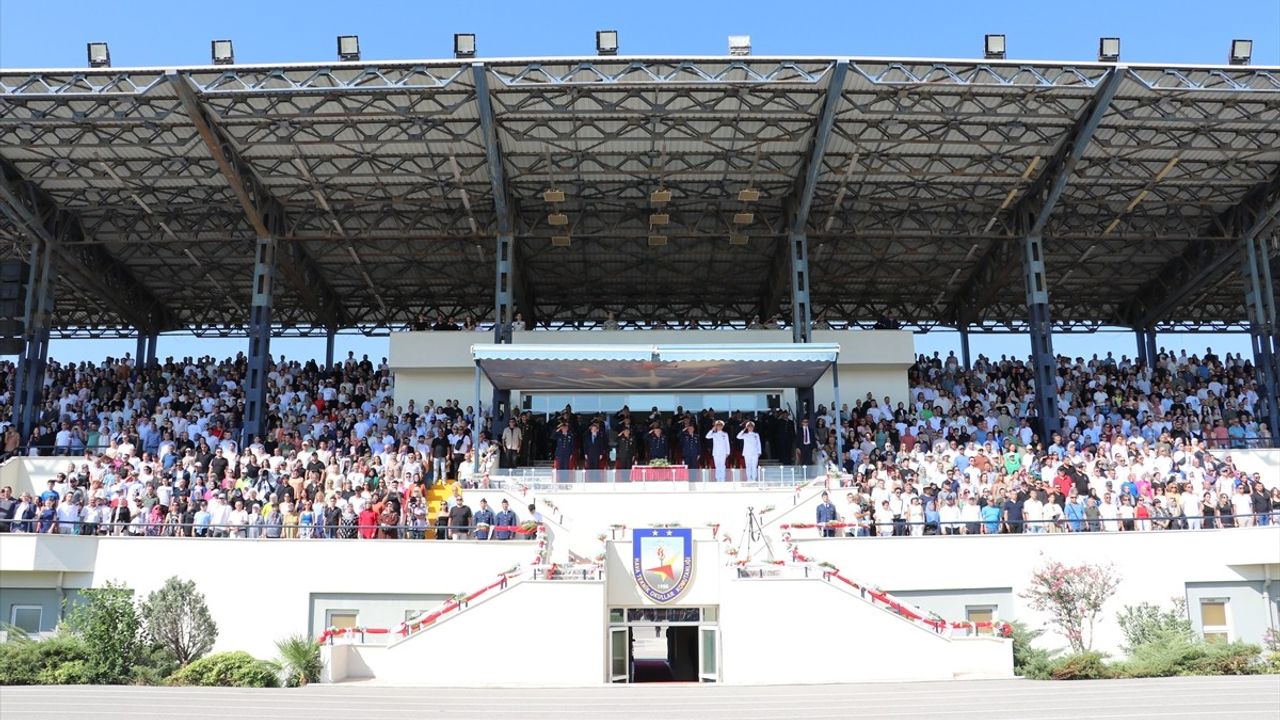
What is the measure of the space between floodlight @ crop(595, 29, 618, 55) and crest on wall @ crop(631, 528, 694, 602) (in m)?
12.7

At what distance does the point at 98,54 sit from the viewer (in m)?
26.5

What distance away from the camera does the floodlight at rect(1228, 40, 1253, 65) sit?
26953mm

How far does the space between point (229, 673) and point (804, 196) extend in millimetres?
20960

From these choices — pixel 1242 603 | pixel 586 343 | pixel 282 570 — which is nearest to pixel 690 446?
pixel 586 343

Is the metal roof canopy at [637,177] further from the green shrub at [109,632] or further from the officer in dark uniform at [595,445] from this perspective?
the green shrub at [109,632]

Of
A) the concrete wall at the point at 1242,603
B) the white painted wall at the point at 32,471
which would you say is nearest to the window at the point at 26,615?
the white painted wall at the point at 32,471

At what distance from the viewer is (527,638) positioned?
18.9m

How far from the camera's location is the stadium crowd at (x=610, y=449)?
22.5 m

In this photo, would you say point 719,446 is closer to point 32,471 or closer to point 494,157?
point 494,157

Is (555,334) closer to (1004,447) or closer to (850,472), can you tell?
(850,472)

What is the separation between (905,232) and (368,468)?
18.6 m

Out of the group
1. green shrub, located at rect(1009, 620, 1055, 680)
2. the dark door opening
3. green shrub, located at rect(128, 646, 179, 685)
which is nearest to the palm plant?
green shrub, located at rect(128, 646, 179, 685)

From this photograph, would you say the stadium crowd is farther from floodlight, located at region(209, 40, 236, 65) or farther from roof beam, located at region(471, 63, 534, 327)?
floodlight, located at region(209, 40, 236, 65)

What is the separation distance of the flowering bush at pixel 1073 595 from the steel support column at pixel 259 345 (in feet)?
72.8
